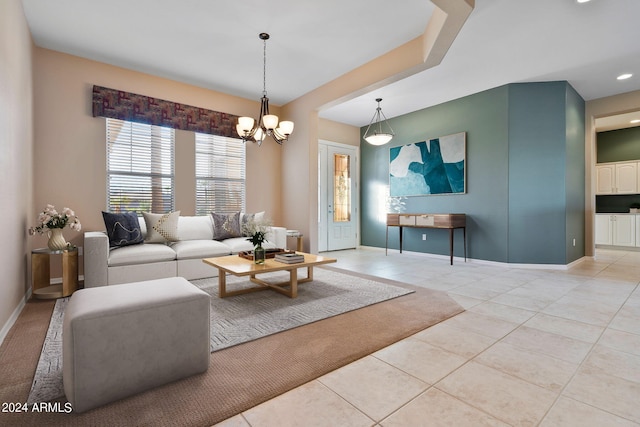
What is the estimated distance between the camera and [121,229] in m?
3.75

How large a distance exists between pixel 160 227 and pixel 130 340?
2.90 m

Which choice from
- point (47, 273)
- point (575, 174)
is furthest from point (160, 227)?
point (575, 174)

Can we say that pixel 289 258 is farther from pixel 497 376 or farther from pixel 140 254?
pixel 497 376

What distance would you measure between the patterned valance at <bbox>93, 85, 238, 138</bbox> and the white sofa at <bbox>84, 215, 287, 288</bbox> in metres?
1.43

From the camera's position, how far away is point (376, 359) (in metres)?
1.93

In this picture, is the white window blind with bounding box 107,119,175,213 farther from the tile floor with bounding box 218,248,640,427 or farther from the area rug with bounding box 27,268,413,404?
the tile floor with bounding box 218,248,640,427

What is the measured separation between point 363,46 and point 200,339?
363cm

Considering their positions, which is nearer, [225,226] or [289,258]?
[289,258]

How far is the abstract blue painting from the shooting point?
558 centimetres

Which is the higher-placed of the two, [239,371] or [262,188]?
[262,188]

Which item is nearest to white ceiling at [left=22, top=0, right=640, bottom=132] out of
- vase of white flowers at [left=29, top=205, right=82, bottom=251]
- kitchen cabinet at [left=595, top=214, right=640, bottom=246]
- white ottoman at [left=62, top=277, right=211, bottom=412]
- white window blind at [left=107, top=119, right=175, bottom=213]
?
white window blind at [left=107, top=119, right=175, bottom=213]

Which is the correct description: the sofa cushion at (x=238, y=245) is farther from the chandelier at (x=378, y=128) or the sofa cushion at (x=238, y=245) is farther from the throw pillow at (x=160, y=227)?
the chandelier at (x=378, y=128)

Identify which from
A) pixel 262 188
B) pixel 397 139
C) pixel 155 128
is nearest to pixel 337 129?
pixel 397 139

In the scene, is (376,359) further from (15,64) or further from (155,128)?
(155,128)
